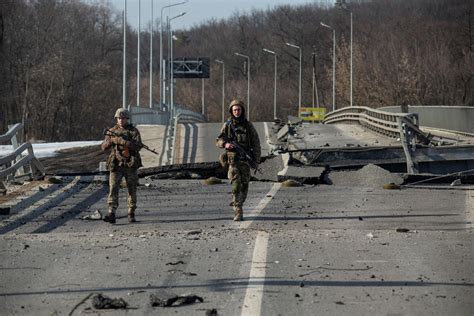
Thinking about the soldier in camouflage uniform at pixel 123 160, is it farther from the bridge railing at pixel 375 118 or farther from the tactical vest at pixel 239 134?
the bridge railing at pixel 375 118

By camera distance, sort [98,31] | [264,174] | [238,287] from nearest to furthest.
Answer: [238,287] < [264,174] < [98,31]

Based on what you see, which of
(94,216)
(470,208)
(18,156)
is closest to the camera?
(94,216)

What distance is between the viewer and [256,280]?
9.21 meters

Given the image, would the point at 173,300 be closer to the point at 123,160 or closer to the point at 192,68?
the point at 123,160

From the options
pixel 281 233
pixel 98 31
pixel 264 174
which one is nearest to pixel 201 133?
pixel 264 174

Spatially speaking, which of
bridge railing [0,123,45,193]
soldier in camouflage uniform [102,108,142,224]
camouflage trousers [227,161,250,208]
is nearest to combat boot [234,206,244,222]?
camouflage trousers [227,161,250,208]

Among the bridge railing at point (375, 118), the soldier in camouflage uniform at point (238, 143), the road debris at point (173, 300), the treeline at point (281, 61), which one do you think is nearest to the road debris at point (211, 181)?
the bridge railing at point (375, 118)

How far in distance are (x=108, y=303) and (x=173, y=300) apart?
52 centimetres

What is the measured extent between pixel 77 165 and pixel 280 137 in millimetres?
9462

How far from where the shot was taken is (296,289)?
29.1 ft

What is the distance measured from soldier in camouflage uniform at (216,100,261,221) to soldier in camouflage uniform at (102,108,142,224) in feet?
3.85

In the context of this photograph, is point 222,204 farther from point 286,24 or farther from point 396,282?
Result: point 286,24

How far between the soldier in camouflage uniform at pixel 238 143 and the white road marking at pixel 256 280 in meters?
2.49

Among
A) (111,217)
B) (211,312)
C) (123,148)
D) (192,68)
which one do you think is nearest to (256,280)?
(211,312)
